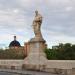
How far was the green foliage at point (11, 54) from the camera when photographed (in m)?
47.8

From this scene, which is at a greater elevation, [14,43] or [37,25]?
[37,25]

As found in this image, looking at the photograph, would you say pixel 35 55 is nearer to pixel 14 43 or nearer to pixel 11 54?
pixel 11 54

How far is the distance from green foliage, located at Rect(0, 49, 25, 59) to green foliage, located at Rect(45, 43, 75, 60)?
575cm

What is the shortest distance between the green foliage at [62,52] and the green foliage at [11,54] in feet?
18.9

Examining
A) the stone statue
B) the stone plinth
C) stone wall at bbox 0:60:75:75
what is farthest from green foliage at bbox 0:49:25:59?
the stone statue

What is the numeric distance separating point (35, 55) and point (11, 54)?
9.10m

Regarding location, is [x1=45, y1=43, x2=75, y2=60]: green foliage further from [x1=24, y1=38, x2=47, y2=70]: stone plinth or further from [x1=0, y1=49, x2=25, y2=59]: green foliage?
[x1=0, y1=49, x2=25, y2=59]: green foliage

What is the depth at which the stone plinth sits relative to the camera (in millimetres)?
39250

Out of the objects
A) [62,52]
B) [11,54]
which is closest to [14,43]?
[11,54]

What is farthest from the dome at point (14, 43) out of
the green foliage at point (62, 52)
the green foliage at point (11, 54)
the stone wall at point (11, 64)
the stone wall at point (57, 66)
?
the stone wall at point (57, 66)

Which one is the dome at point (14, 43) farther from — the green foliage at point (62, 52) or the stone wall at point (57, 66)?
the stone wall at point (57, 66)

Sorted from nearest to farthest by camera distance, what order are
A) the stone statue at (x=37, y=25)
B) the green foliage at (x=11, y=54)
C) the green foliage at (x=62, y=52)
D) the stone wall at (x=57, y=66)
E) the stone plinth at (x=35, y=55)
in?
1. the stone wall at (x=57, y=66)
2. the stone plinth at (x=35, y=55)
3. the stone statue at (x=37, y=25)
4. the green foliage at (x=62, y=52)
5. the green foliage at (x=11, y=54)

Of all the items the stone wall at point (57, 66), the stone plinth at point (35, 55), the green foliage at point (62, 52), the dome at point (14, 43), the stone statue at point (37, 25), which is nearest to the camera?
the stone wall at point (57, 66)

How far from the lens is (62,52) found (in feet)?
137
